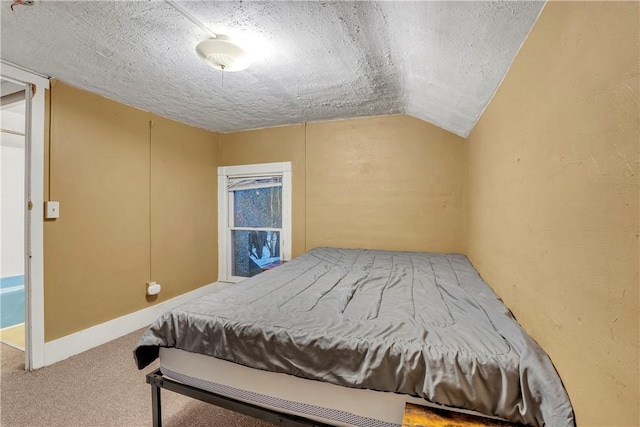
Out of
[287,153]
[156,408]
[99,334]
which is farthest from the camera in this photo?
[287,153]

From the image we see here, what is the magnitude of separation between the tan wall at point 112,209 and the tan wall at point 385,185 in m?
1.52

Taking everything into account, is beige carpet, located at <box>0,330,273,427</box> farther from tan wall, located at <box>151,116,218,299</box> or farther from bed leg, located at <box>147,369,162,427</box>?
tan wall, located at <box>151,116,218,299</box>

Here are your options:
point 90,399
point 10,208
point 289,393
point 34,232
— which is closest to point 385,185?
point 289,393

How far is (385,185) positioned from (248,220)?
189cm

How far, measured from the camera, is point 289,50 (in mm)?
1629

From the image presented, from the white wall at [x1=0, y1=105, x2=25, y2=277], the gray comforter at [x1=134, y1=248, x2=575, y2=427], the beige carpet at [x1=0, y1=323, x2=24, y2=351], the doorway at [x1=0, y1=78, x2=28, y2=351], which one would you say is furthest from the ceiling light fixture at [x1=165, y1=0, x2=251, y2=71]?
the white wall at [x1=0, y1=105, x2=25, y2=277]

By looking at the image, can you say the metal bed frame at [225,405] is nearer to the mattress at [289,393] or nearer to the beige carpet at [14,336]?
the mattress at [289,393]

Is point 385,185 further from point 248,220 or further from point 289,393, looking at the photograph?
point 289,393

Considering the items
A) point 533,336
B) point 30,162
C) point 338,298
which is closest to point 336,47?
point 338,298

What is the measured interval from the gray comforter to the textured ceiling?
1.22m

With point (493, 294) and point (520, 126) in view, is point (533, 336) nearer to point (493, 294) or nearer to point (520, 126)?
point (493, 294)

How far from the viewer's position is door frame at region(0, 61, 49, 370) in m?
1.91

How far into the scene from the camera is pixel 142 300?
268 centimetres

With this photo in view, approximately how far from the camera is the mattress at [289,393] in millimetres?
→ 980
